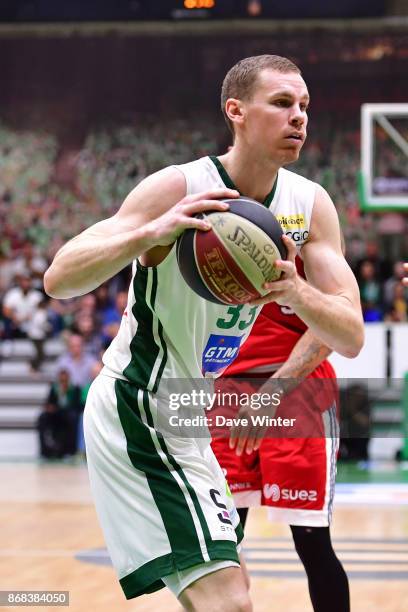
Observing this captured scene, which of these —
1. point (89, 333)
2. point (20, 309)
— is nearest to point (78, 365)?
point (89, 333)

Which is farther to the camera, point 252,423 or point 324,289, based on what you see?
point 252,423

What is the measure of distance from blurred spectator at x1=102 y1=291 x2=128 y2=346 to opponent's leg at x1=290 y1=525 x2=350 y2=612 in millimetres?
8919

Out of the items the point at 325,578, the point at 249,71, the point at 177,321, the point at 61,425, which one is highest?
the point at 249,71

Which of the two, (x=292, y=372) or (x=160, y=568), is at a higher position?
(x=292, y=372)

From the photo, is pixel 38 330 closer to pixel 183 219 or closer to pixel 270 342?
pixel 270 342

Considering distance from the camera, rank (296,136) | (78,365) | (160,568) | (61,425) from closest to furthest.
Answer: (160,568), (296,136), (61,425), (78,365)

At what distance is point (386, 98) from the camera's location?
17.8 m

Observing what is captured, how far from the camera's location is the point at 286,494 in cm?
450

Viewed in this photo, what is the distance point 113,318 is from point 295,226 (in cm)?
1101

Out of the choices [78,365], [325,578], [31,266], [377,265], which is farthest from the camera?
[31,266]

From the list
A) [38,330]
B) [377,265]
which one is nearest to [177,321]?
[38,330]

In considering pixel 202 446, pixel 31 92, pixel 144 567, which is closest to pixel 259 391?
pixel 202 446

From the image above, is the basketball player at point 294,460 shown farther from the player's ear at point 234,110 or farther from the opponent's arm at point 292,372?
the player's ear at point 234,110

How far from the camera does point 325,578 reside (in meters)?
4.15
